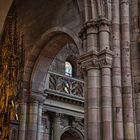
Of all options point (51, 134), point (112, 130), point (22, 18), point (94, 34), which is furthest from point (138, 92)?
point (51, 134)

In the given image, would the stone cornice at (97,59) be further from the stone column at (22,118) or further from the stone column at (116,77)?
the stone column at (22,118)

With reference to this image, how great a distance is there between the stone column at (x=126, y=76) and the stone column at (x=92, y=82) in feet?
2.65

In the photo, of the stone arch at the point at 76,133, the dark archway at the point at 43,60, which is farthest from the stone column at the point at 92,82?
the stone arch at the point at 76,133

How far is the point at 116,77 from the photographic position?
11.9m

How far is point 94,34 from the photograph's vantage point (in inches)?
492

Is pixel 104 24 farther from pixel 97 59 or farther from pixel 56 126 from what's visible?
pixel 56 126

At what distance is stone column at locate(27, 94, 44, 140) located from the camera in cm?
1683

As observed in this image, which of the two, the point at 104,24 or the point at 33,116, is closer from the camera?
the point at 104,24

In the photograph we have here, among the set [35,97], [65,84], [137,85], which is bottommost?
[137,85]

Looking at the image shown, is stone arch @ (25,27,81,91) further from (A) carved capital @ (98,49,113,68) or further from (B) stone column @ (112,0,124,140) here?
(A) carved capital @ (98,49,113,68)

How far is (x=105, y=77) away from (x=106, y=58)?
1.93 feet

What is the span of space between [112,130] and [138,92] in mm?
1436

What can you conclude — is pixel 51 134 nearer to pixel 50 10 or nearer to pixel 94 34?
pixel 50 10

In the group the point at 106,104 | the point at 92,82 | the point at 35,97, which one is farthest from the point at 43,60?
the point at 106,104
